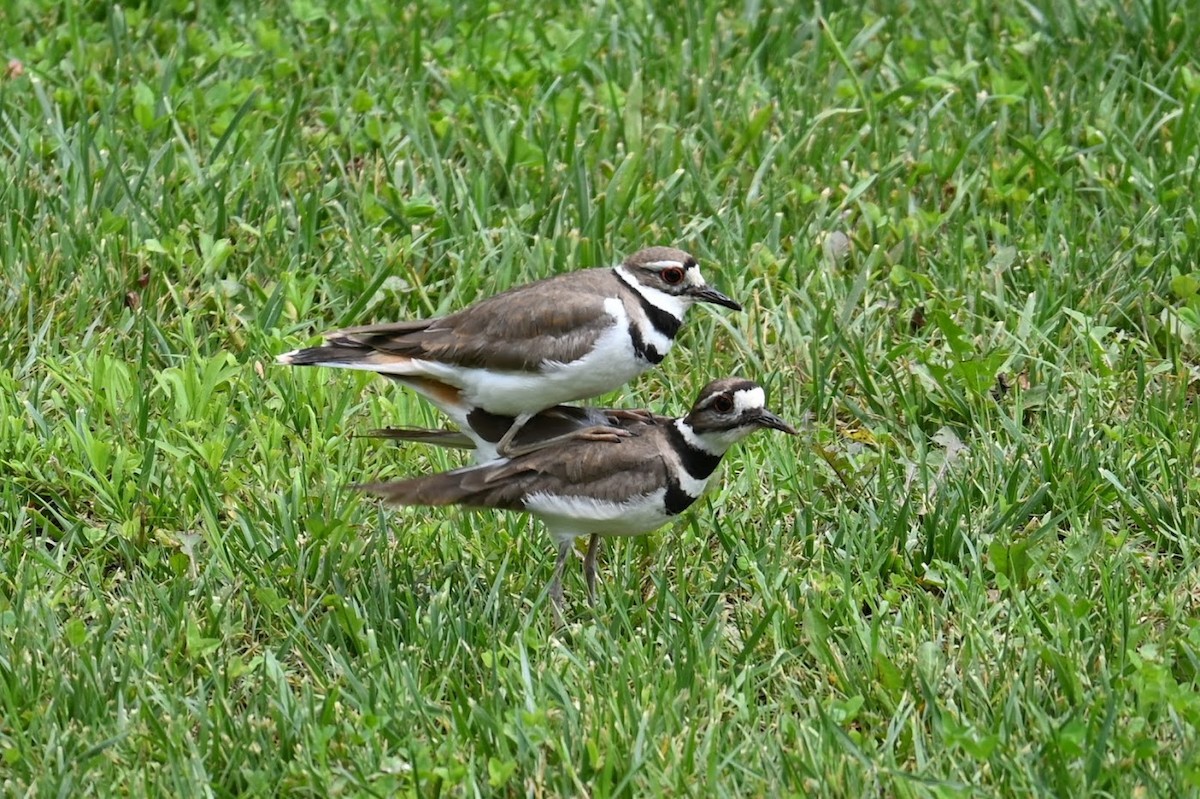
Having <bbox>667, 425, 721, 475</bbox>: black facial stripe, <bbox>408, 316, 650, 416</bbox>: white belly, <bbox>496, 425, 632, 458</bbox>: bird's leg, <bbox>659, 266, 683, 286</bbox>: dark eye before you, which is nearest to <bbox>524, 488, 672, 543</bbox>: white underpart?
<bbox>667, 425, 721, 475</bbox>: black facial stripe

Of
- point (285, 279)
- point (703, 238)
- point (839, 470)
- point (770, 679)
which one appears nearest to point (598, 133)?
point (703, 238)

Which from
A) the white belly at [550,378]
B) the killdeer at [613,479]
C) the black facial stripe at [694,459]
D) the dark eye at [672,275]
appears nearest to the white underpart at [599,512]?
the killdeer at [613,479]

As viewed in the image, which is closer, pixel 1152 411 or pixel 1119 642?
pixel 1119 642

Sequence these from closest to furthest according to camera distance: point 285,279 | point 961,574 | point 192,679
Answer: point 192,679 < point 961,574 < point 285,279

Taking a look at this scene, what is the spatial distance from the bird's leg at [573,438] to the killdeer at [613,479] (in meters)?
0.05

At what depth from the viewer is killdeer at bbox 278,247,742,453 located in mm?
5578

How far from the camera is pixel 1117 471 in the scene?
20.5 feet

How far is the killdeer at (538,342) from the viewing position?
558 cm

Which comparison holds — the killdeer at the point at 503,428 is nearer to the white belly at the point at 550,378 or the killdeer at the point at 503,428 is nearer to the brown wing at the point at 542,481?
the white belly at the point at 550,378

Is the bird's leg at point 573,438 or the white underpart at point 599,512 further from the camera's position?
the bird's leg at point 573,438

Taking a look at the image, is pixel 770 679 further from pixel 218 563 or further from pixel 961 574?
pixel 218 563

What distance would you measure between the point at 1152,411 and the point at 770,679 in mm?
2047

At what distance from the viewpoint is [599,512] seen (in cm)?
538

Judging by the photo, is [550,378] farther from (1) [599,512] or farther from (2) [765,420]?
(2) [765,420]
